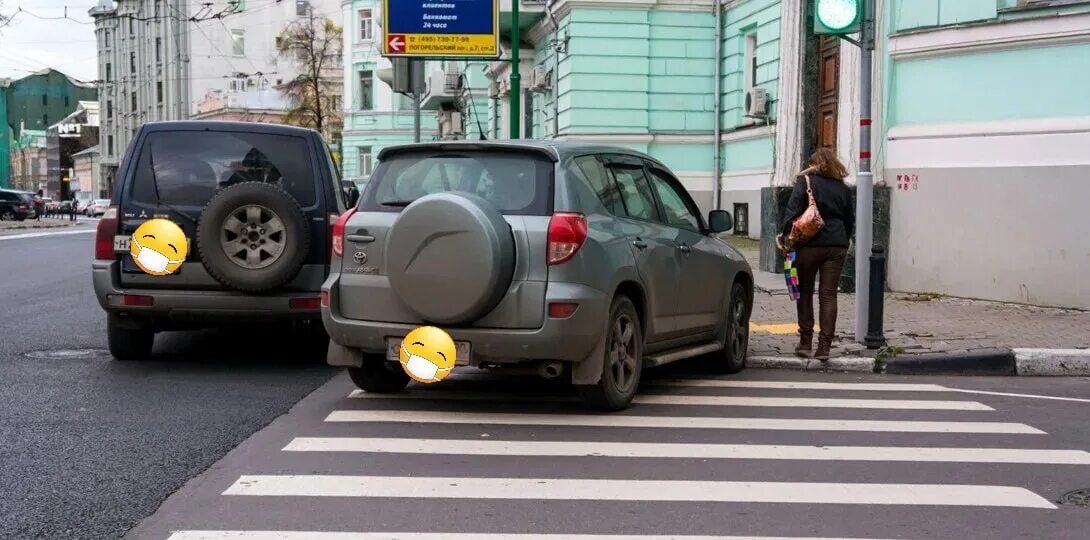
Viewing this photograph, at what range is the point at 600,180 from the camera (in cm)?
781

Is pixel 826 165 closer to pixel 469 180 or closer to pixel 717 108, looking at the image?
pixel 469 180

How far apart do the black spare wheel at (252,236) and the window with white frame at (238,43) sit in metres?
79.5

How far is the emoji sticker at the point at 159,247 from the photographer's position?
9.02 metres

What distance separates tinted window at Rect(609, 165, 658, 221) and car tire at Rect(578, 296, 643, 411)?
766 millimetres

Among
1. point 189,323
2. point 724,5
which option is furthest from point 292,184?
point 724,5

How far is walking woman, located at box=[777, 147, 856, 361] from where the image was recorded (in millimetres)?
9617

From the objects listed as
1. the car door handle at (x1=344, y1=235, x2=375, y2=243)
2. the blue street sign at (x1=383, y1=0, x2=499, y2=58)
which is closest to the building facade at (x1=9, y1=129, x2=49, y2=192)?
the blue street sign at (x1=383, y1=0, x2=499, y2=58)

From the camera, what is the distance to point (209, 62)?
275 ft

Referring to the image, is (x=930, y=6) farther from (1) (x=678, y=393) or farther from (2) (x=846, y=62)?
(1) (x=678, y=393)

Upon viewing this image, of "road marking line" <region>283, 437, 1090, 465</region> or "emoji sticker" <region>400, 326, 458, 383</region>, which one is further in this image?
"emoji sticker" <region>400, 326, 458, 383</region>

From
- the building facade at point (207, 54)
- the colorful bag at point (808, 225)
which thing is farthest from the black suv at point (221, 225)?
the building facade at point (207, 54)

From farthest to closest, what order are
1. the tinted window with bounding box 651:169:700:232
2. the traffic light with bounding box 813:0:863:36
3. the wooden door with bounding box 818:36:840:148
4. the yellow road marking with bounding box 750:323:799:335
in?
the wooden door with bounding box 818:36:840:148, the yellow road marking with bounding box 750:323:799:335, the traffic light with bounding box 813:0:863:36, the tinted window with bounding box 651:169:700:232

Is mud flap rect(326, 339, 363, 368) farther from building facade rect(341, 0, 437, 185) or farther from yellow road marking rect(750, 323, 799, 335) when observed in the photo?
building facade rect(341, 0, 437, 185)

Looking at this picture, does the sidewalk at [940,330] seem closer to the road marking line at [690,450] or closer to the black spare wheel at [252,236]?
the road marking line at [690,450]
